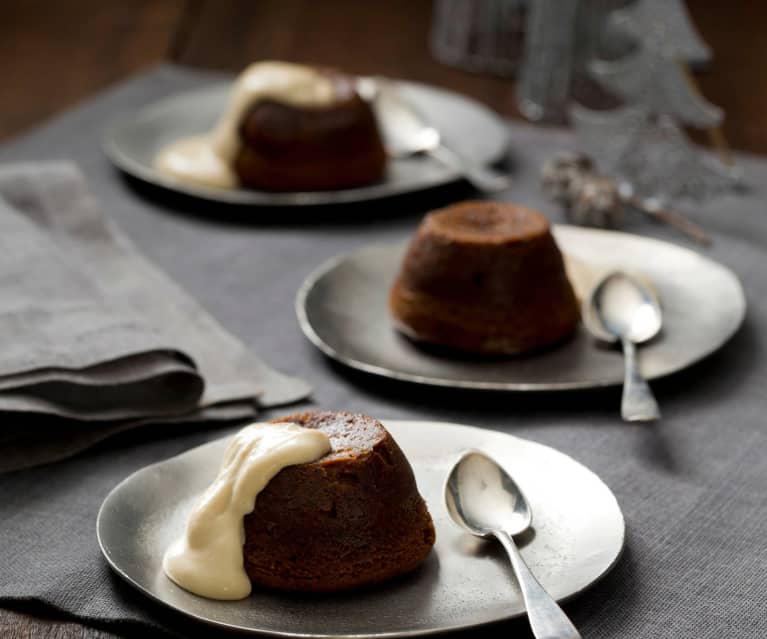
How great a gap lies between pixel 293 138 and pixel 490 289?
0.60m

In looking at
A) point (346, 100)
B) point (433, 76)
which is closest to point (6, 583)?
point (346, 100)

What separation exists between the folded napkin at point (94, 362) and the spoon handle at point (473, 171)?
55 centimetres

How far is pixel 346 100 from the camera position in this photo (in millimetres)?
1866

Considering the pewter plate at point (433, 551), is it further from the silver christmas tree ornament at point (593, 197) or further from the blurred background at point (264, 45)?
the blurred background at point (264, 45)

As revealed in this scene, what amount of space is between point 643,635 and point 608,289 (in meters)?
0.61

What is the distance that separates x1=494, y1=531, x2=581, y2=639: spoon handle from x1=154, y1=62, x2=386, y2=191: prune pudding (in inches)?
41.4

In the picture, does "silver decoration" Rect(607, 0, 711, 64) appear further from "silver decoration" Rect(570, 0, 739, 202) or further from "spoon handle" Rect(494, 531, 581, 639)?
"spoon handle" Rect(494, 531, 581, 639)

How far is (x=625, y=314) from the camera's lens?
140cm

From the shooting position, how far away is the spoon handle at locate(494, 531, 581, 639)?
0.81m

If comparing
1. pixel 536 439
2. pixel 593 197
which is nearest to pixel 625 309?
pixel 536 439

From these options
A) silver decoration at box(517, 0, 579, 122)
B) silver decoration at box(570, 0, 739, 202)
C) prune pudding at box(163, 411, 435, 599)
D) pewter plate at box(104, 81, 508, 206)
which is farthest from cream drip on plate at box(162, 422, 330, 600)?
silver decoration at box(517, 0, 579, 122)

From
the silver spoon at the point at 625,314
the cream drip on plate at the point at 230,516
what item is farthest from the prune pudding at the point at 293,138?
the cream drip on plate at the point at 230,516

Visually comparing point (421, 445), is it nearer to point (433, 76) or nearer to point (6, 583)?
point (6, 583)

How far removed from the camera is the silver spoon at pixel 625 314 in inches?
52.6
